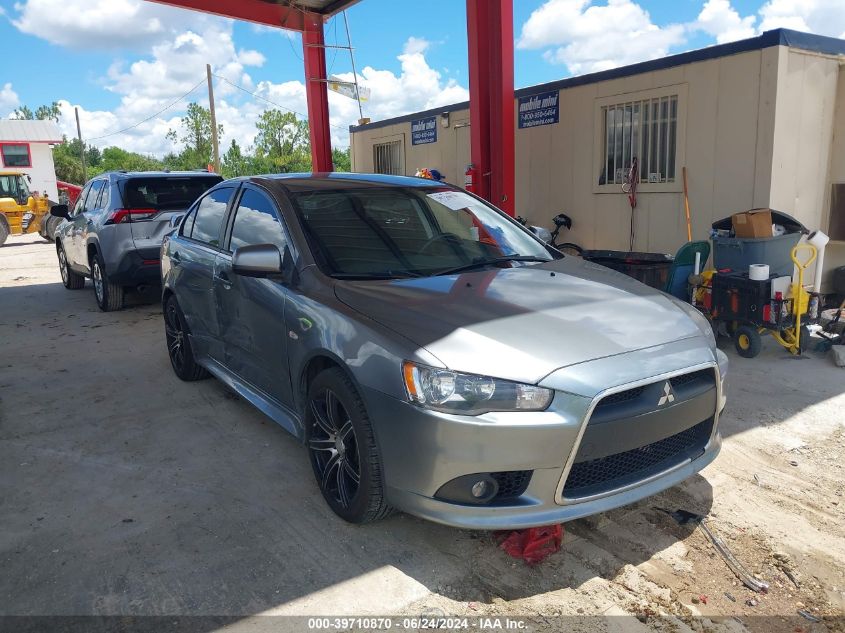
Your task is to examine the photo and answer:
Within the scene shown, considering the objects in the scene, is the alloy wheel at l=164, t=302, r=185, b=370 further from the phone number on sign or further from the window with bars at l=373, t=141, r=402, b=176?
the window with bars at l=373, t=141, r=402, b=176

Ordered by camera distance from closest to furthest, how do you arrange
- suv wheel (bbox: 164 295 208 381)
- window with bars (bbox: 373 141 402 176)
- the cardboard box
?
1. suv wheel (bbox: 164 295 208 381)
2. the cardboard box
3. window with bars (bbox: 373 141 402 176)

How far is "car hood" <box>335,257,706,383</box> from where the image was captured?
2.57 m

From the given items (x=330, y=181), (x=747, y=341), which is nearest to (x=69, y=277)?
Answer: (x=330, y=181)

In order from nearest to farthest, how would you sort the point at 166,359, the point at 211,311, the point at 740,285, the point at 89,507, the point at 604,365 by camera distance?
the point at 604,365, the point at 89,507, the point at 211,311, the point at 740,285, the point at 166,359

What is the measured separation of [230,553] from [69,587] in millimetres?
641

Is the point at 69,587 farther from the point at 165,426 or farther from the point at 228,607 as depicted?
the point at 165,426

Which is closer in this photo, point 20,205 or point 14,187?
point 20,205

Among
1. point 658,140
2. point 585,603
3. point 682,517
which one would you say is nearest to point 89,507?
point 585,603

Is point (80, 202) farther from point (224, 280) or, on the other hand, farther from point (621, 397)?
point (621, 397)

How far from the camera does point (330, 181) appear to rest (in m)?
4.16

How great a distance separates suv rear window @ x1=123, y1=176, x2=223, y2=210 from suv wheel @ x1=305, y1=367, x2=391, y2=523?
5761 millimetres

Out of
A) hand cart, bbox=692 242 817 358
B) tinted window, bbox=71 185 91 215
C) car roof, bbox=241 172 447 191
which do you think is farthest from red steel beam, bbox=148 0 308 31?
hand cart, bbox=692 242 817 358

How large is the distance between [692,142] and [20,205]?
2405cm

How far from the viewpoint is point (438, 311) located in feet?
9.42
